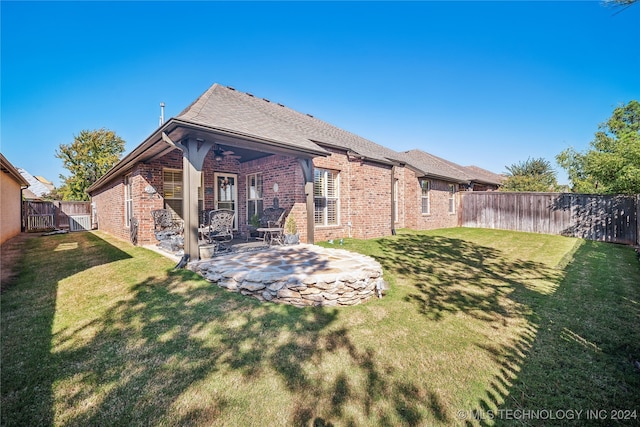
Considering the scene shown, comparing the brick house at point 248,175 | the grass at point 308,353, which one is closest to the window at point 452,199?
the brick house at point 248,175

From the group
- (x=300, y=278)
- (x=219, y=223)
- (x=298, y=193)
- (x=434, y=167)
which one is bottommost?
(x=300, y=278)

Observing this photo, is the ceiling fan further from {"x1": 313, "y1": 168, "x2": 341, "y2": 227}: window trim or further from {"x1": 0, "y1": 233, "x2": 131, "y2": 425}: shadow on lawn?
{"x1": 0, "y1": 233, "x2": 131, "y2": 425}: shadow on lawn

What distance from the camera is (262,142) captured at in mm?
6191

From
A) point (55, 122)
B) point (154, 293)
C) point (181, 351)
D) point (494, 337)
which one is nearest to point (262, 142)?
point (154, 293)

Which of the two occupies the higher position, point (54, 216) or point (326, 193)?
point (326, 193)

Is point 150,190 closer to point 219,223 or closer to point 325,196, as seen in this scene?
point 219,223

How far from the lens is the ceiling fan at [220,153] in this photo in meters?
8.62

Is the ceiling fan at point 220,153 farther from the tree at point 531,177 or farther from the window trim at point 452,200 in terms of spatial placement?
the tree at point 531,177

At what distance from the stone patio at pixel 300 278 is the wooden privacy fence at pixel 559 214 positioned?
38.8 feet

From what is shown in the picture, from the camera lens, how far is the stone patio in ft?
13.7

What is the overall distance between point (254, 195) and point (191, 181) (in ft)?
14.7

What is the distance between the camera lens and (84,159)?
27438 millimetres

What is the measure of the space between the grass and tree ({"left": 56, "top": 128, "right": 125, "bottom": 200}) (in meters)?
29.2

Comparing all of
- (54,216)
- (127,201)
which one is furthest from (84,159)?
(127,201)
